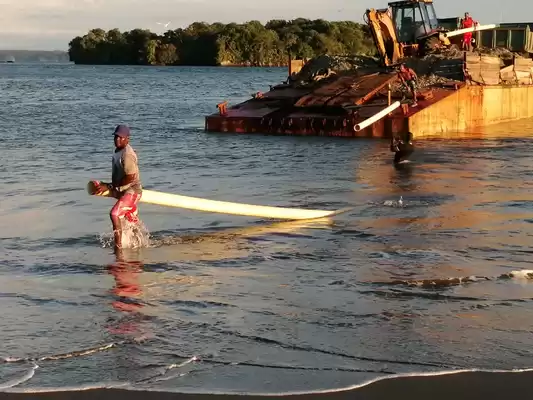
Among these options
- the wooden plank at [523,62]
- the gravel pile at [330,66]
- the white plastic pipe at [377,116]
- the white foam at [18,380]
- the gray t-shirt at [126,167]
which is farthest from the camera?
the wooden plank at [523,62]

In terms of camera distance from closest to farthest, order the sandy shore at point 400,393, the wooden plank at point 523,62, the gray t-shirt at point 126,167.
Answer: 1. the sandy shore at point 400,393
2. the gray t-shirt at point 126,167
3. the wooden plank at point 523,62

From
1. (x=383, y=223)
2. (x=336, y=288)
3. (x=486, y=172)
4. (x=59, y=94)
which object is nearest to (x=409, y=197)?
(x=383, y=223)

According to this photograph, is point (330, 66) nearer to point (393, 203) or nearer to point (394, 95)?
point (394, 95)

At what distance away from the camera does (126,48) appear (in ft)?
583

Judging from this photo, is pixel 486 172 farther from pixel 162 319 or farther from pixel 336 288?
pixel 162 319

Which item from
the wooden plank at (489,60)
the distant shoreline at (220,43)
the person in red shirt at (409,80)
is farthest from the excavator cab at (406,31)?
the distant shoreline at (220,43)

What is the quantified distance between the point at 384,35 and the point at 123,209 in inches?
838

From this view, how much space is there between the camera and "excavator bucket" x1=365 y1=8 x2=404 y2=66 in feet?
98.0

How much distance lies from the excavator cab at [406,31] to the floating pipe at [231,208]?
17.0m

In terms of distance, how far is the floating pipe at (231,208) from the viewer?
468 inches

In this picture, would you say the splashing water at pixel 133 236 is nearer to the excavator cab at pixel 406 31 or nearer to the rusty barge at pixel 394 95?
the rusty barge at pixel 394 95

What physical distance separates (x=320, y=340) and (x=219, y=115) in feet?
75.6

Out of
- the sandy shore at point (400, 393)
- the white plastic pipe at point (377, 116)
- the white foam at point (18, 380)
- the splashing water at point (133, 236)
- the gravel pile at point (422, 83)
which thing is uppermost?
the gravel pile at point (422, 83)

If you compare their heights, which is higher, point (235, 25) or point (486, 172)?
point (235, 25)
